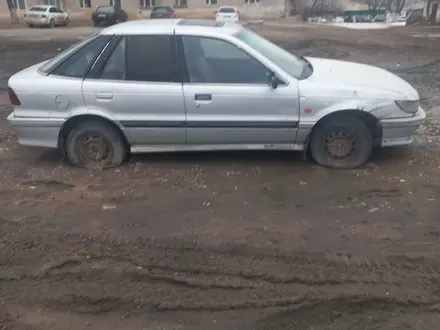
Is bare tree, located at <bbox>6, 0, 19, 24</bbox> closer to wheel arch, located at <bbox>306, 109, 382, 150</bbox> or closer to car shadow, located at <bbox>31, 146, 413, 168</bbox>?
car shadow, located at <bbox>31, 146, 413, 168</bbox>

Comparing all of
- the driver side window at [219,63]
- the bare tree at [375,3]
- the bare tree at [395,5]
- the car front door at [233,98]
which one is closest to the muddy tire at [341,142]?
the car front door at [233,98]

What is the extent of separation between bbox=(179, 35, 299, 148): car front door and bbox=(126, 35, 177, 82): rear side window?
20 cm

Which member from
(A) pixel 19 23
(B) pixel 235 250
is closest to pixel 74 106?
(B) pixel 235 250

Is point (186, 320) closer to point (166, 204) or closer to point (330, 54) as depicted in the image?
point (166, 204)

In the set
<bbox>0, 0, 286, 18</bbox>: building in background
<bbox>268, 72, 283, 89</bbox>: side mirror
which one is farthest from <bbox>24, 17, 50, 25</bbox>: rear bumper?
<bbox>268, 72, 283, 89</bbox>: side mirror

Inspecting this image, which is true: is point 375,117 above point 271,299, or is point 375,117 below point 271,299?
above

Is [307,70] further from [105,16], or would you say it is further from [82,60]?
[105,16]

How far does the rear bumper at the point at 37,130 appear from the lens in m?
5.80

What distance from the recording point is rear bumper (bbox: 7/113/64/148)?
5797 mm

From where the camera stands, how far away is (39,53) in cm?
1825

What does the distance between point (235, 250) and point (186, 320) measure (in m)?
0.92

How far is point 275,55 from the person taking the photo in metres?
5.96

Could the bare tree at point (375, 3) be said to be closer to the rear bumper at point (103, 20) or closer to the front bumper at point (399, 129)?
the rear bumper at point (103, 20)

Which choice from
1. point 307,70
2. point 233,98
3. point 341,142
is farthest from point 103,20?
point 341,142
